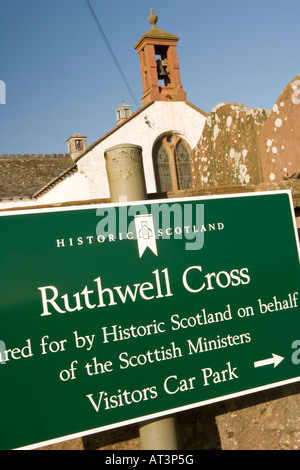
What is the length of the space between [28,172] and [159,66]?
9.43 meters

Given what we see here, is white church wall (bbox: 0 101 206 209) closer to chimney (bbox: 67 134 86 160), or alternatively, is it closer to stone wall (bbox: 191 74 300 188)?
chimney (bbox: 67 134 86 160)

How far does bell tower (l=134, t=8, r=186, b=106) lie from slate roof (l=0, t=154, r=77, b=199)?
17.1 ft

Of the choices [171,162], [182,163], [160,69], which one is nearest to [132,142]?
[171,162]

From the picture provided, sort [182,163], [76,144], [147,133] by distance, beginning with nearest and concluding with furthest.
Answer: [147,133], [182,163], [76,144]

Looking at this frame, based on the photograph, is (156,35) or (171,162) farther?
(171,162)

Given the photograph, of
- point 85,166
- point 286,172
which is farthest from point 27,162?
point 286,172

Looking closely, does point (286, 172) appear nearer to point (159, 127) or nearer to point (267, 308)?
point (267, 308)

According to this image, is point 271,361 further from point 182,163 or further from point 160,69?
point 160,69

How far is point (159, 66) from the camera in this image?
65.3 ft

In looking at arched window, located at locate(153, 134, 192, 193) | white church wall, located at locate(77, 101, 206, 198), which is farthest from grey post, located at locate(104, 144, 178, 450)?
arched window, located at locate(153, 134, 192, 193)

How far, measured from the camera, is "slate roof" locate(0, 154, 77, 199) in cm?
2194

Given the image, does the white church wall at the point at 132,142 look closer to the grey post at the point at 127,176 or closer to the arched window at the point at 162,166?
the arched window at the point at 162,166

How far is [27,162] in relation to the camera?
25.8 metres

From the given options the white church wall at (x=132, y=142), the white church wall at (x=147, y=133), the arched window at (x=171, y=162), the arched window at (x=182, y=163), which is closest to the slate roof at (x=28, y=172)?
the white church wall at (x=132, y=142)
